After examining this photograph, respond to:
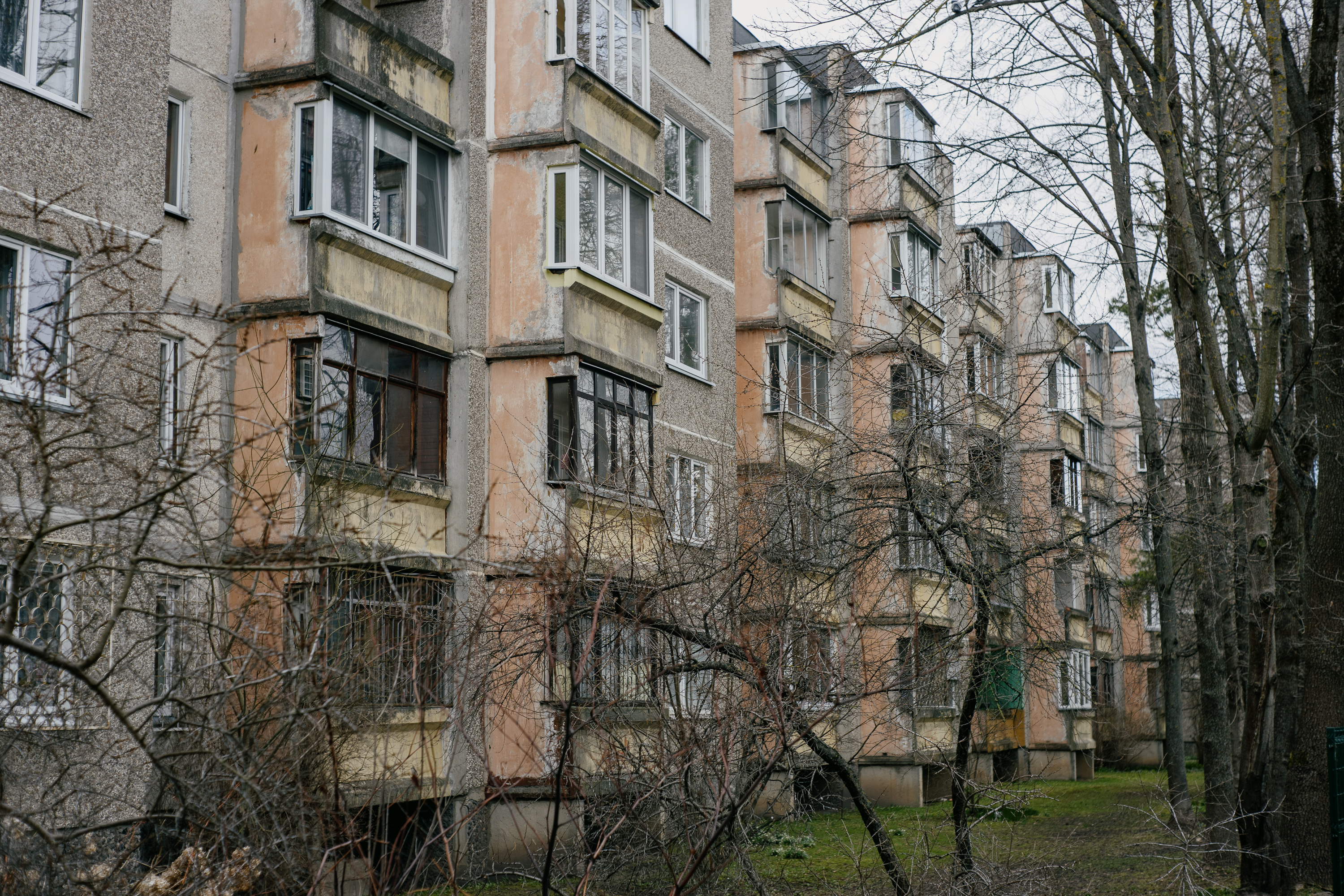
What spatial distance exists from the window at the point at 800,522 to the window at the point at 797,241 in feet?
43.5

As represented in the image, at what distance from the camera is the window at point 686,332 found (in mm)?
23297

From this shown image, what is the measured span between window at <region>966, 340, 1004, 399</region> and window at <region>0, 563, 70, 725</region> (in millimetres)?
A: 8578

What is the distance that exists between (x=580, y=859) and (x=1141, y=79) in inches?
345

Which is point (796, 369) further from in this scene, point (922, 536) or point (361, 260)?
point (922, 536)

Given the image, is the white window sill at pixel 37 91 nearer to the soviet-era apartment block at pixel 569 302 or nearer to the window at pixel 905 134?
the soviet-era apartment block at pixel 569 302

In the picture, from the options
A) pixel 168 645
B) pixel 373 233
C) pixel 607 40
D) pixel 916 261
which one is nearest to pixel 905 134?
pixel 916 261

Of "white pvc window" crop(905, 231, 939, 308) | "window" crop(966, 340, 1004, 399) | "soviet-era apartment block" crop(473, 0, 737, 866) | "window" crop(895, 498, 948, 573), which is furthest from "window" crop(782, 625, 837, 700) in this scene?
"white pvc window" crop(905, 231, 939, 308)

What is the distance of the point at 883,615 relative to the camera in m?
13.9

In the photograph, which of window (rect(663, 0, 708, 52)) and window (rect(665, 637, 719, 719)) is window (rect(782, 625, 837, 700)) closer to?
window (rect(665, 637, 719, 719))

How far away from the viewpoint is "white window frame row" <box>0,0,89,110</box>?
1195 cm

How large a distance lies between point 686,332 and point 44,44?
1323 cm

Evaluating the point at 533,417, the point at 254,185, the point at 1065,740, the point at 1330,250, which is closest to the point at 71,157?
the point at 254,185

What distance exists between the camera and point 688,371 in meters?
23.2

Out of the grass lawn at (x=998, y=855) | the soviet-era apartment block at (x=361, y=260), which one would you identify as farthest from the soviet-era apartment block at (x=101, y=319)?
the grass lawn at (x=998, y=855)
